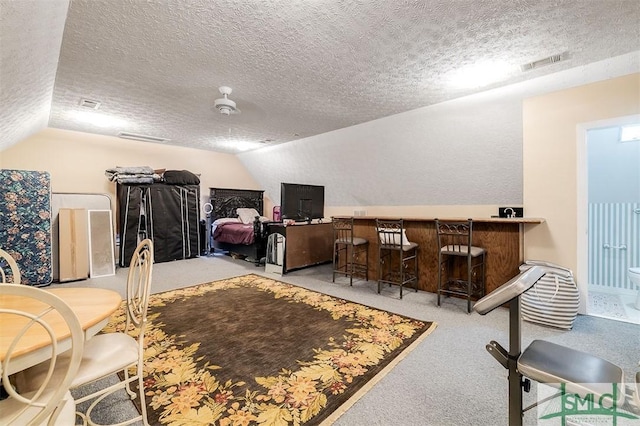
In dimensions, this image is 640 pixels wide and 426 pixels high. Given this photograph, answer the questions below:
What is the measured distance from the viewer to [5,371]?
2.68 feet

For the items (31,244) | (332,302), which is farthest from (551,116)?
(31,244)

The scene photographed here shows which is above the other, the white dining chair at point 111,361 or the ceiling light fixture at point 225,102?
the ceiling light fixture at point 225,102

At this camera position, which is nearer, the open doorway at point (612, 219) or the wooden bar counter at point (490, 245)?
the wooden bar counter at point (490, 245)

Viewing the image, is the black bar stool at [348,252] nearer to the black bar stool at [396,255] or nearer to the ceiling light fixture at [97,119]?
the black bar stool at [396,255]

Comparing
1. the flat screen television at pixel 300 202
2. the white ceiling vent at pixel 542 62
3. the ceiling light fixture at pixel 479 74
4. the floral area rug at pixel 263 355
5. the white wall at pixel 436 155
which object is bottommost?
the floral area rug at pixel 263 355

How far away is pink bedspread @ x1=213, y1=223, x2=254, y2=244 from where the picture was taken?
567 centimetres

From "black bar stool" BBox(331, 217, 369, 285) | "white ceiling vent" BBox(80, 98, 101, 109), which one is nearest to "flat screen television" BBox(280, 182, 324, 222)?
"black bar stool" BBox(331, 217, 369, 285)

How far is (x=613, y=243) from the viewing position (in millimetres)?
3475

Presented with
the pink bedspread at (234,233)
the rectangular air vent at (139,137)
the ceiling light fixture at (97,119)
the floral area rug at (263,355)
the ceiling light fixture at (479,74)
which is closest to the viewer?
the floral area rug at (263,355)

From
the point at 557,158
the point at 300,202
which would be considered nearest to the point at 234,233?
the point at 300,202

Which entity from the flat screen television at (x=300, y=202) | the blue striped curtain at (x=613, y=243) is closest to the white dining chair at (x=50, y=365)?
the flat screen television at (x=300, y=202)

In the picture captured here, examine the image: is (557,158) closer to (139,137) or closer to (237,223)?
(237,223)

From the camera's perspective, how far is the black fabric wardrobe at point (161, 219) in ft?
17.1

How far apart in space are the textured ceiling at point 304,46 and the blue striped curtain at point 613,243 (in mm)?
2215
